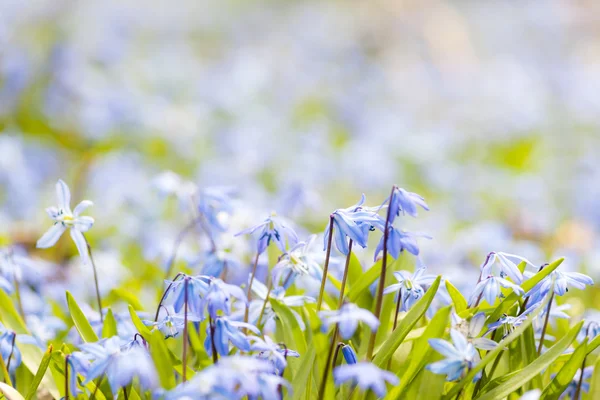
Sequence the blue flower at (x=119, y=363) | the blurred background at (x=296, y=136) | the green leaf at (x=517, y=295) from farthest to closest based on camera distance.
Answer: the blurred background at (x=296, y=136), the green leaf at (x=517, y=295), the blue flower at (x=119, y=363)

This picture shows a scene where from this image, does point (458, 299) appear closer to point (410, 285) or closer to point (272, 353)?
point (410, 285)

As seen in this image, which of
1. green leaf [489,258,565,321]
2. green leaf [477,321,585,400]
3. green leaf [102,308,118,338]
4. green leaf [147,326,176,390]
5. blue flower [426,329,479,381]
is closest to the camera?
blue flower [426,329,479,381]

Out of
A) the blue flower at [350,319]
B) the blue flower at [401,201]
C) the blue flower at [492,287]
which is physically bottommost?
the blue flower at [492,287]

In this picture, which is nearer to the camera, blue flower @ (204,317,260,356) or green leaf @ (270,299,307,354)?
blue flower @ (204,317,260,356)

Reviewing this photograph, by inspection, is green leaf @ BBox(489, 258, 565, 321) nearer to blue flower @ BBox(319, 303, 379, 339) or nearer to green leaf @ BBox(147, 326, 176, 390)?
blue flower @ BBox(319, 303, 379, 339)

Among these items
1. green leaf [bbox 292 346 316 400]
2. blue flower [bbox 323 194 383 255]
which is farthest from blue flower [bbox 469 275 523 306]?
green leaf [bbox 292 346 316 400]

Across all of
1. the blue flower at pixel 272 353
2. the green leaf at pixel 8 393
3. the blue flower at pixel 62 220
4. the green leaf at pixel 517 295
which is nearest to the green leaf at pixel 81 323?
the blue flower at pixel 62 220

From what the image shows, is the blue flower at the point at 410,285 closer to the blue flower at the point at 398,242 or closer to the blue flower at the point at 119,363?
the blue flower at the point at 398,242
